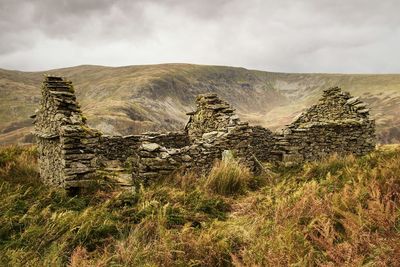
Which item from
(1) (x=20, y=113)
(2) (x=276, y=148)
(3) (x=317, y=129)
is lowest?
(1) (x=20, y=113)

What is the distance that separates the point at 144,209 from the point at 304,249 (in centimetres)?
318

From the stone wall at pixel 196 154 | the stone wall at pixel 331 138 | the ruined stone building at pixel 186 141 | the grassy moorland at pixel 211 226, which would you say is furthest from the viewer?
the stone wall at pixel 331 138

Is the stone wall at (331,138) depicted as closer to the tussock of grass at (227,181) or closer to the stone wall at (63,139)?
the tussock of grass at (227,181)

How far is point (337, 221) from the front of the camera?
16.8 ft

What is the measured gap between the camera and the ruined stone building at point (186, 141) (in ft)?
30.4

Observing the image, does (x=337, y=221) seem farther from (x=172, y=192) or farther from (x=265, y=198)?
(x=172, y=192)

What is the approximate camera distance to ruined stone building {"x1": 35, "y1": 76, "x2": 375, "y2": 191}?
926 centimetres

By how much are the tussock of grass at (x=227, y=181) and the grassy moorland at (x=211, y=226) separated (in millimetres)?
39

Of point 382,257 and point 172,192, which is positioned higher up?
point 382,257

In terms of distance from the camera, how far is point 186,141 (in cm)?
1606

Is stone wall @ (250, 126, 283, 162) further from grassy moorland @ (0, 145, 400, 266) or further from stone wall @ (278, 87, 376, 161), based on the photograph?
grassy moorland @ (0, 145, 400, 266)

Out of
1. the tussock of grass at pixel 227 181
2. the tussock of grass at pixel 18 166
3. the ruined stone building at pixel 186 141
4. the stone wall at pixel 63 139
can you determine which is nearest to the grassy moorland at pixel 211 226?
the tussock of grass at pixel 227 181

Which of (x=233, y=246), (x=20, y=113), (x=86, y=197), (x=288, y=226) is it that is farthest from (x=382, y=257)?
(x=20, y=113)

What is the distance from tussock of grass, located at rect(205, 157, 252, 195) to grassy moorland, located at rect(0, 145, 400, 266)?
0.04 m
